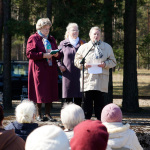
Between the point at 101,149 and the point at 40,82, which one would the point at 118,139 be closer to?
the point at 101,149

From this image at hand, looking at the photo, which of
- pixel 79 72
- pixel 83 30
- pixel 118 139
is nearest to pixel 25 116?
pixel 118 139

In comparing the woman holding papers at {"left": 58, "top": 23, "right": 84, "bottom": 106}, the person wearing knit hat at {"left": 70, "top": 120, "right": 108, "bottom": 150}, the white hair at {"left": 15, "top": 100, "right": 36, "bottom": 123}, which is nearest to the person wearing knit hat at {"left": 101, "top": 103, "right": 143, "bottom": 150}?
the white hair at {"left": 15, "top": 100, "right": 36, "bottom": 123}

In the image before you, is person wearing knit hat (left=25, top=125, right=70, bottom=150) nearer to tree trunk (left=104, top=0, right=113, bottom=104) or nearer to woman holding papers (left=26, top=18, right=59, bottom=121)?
woman holding papers (left=26, top=18, right=59, bottom=121)

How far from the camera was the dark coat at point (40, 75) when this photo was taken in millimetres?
7102

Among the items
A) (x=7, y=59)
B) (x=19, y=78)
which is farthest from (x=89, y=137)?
(x=19, y=78)

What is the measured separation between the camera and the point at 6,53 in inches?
572

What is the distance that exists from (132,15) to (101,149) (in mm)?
10752

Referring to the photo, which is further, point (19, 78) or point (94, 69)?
point (19, 78)

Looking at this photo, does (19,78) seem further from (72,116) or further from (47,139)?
(47,139)

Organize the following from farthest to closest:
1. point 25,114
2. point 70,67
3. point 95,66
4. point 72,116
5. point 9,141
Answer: point 70,67 → point 95,66 → point 25,114 → point 72,116 → point 9,141

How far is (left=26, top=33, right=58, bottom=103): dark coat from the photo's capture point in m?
7.10

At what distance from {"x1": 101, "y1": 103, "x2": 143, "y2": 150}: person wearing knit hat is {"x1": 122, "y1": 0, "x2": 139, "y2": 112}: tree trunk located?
359 inches

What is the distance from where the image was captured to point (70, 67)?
24.3 feet

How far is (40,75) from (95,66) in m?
1.03
